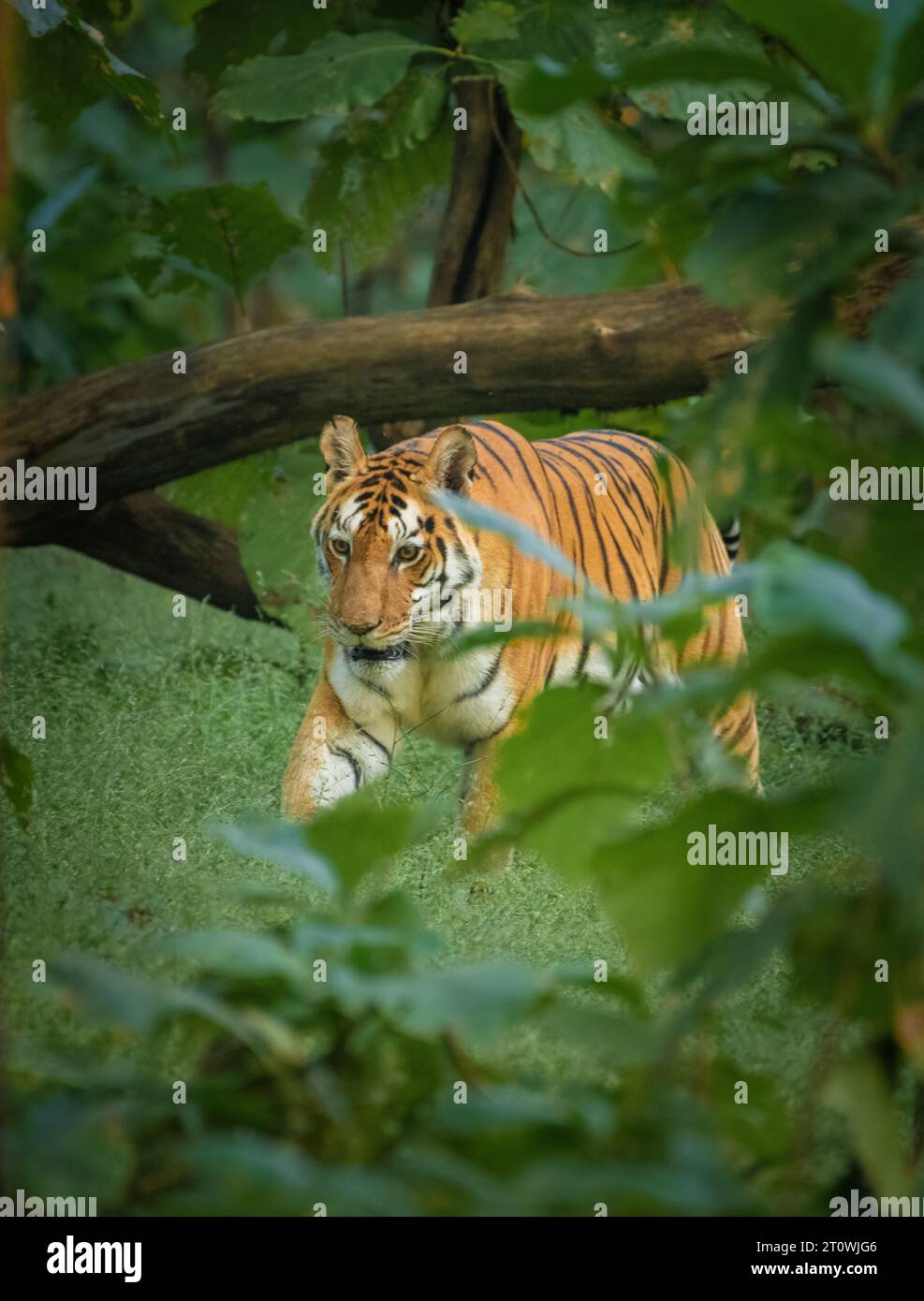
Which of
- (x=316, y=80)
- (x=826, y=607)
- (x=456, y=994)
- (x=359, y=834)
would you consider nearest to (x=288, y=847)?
(x=359, y=834)

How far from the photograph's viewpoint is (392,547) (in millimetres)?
4203

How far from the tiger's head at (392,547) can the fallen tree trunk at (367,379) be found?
34 centimetres

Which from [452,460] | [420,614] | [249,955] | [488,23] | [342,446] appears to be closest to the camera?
[249,955]

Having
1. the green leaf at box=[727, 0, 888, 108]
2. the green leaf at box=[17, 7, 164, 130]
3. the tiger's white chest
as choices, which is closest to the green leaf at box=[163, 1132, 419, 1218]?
the green leaf at box=[727, 0, 888, 108]

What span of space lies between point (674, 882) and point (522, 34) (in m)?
3.86

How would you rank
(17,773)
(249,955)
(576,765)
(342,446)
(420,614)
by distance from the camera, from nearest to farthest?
(249,955), (576,765), (17,773), (420,614), (342,446)

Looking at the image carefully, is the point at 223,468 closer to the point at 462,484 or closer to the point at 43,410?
the point at 43,410

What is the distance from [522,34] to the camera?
4770 millimetres

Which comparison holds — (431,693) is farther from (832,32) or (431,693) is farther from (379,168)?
(832,32)

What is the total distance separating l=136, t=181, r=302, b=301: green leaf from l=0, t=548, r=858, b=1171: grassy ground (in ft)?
4.19

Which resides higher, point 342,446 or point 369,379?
point 369,379

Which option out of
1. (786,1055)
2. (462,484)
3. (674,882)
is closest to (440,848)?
(462,484)

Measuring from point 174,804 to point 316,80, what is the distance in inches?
90.2

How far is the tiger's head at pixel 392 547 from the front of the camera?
4078 millimetres
